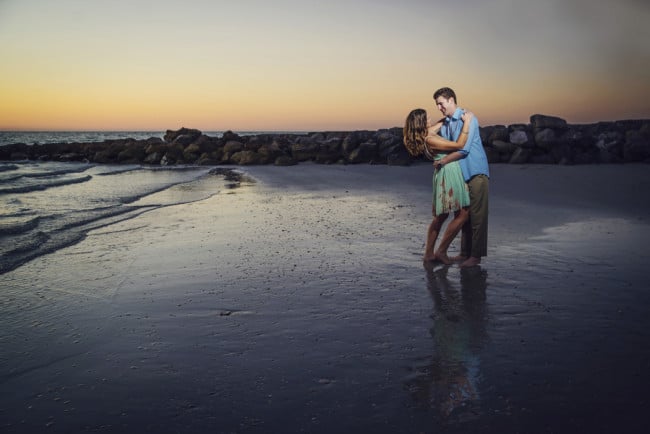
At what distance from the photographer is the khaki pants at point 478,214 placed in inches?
225

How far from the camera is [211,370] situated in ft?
10.2

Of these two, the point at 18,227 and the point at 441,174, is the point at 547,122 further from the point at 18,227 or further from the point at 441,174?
the point at 18,227

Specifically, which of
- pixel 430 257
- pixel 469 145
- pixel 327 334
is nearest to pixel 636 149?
pixel 469 145

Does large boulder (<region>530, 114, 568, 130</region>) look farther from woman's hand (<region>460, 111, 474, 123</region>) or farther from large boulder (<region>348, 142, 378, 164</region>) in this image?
woman's hand (<region>460, 111, 474, 123</region>)

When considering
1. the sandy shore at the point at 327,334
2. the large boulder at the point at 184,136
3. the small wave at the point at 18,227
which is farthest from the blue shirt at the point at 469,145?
the large boulder at the point at 184,136

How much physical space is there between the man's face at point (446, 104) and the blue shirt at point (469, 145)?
2.4 inches

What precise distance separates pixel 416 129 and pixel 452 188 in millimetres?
851

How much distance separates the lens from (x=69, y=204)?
1252 centimetres

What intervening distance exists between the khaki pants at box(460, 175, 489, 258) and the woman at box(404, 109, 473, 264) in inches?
3.1

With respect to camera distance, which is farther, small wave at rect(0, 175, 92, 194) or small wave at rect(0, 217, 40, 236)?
small wave at rect(0, 175, 92, 194)

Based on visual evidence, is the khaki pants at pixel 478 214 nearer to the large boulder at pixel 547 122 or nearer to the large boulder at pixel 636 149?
the large boulder at pixel 636 149

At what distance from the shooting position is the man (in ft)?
18.4

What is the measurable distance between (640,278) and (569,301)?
4.23 ft

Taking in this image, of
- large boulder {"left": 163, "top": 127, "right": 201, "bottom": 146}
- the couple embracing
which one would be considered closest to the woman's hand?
the couple embracing
